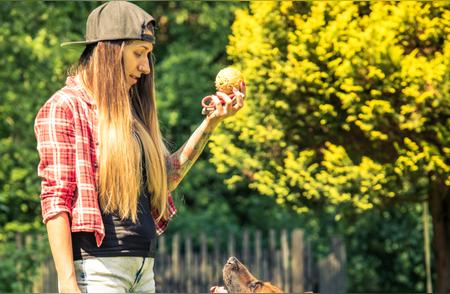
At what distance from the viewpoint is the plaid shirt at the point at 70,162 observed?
9.68ft

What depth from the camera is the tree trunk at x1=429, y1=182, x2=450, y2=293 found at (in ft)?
28.7

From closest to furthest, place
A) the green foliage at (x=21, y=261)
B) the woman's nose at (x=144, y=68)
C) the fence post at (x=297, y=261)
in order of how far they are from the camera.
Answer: the woman's nose at (x=144, y=68) < the green foliage at (x=21, y=261) < the fence post at (x=297, y=261)

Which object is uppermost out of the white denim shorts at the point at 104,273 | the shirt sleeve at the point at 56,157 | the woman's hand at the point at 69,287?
the shirt sleeve at the point at 56,157

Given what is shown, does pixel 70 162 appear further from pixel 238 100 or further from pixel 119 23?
pixel 238 100

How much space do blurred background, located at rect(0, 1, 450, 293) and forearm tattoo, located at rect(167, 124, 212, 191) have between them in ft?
1.81

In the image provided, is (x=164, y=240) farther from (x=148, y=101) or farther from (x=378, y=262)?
(x=148, y=101)

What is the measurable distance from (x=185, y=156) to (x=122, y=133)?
49 centimetres

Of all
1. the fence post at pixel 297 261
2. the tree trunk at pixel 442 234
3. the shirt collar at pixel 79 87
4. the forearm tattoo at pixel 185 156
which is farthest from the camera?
the fence post at pixel 297 261

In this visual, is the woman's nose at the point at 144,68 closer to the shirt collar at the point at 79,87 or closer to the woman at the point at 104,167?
the woman at the point at 104,167

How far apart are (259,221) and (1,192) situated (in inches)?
212

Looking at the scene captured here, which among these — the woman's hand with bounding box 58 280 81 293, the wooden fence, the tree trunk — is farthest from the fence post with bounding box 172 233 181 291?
the woman's hand with bounding box 58 280 81 293

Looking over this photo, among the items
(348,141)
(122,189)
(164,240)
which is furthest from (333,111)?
(164,240)

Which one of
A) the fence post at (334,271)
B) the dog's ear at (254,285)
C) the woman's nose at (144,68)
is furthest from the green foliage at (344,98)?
the woman's nose at (144,68)

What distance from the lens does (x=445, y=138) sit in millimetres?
7320
